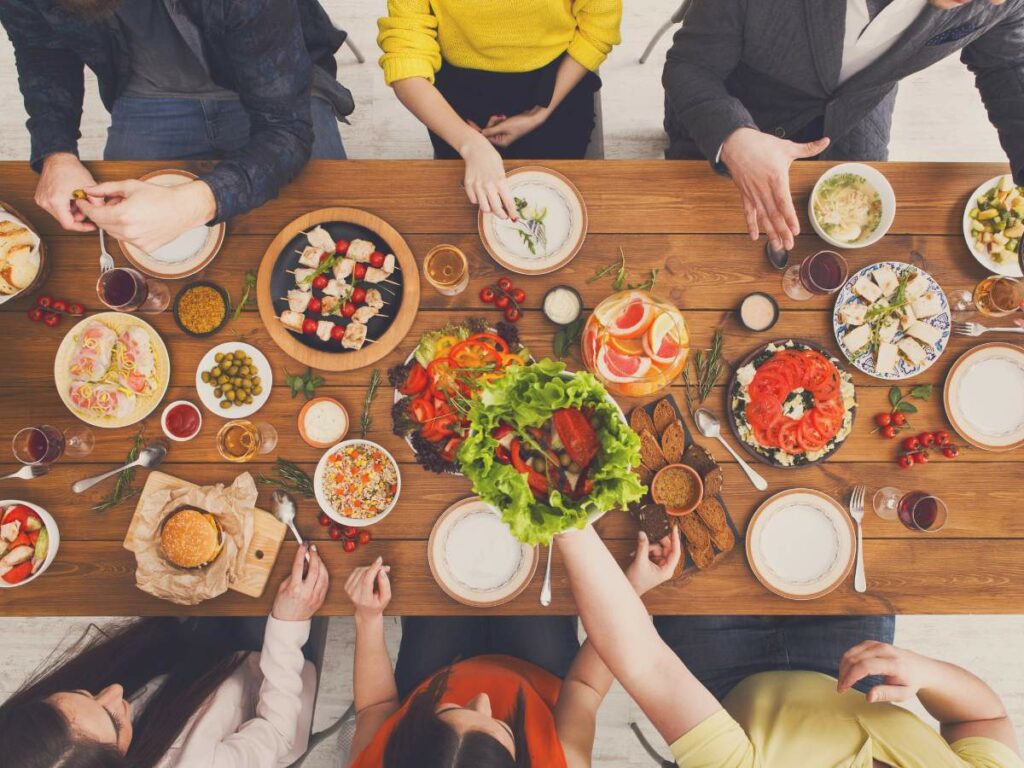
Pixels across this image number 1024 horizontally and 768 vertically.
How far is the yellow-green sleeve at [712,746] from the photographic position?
58.7 inches

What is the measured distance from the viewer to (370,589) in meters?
1.61

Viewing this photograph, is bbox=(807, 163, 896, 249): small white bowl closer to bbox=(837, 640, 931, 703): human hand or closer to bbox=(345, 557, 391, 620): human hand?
bbox=(837, 640, 931, 703): human hand

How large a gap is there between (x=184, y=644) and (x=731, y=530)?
5.98 ft

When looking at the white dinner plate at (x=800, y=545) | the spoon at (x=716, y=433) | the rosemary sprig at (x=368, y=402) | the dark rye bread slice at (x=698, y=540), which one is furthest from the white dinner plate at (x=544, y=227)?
the white dinner plate at (x=800, y=545)

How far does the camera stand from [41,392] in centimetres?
172

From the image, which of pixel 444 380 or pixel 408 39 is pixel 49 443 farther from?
pixel 408 39

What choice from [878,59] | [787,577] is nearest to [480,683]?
[787,577]

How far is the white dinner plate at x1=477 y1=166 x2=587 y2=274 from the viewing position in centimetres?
171

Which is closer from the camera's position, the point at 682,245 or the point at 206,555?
the point at 206,555

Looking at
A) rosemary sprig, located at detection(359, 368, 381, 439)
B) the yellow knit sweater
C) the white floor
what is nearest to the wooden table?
rosemary sprig, located at detection(359, 368, 381, 439)

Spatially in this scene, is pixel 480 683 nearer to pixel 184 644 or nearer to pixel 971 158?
pixel 184 644

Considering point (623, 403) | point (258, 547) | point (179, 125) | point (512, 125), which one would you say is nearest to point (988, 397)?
point (623, 403)

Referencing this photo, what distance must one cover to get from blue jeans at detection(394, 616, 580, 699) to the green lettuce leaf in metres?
1.05

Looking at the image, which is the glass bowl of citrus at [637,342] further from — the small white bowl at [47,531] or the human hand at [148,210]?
the small white bowl at [47,531]
